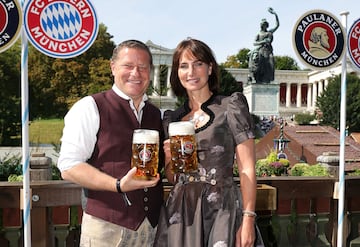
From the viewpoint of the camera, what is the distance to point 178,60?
2.37 meters

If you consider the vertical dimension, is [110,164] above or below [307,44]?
below

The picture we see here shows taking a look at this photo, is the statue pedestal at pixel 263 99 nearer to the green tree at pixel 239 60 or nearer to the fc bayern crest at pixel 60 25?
the fc bayern crest at pixel 60 25

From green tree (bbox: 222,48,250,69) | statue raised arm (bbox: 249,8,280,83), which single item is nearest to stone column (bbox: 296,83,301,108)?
green tree (bbox: 222,48,250,69)

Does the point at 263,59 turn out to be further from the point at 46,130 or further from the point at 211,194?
the point at 211,194

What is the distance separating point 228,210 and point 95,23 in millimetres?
1650

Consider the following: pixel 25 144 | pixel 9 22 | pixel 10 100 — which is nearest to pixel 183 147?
pixel 25 144

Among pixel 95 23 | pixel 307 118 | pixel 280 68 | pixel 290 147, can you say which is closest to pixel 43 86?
pixel 290 147

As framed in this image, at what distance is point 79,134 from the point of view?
2.13m

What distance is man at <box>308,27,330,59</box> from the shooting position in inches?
142

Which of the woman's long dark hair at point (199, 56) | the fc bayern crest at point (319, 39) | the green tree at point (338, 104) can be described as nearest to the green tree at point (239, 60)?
the green tree at point (338, 104)

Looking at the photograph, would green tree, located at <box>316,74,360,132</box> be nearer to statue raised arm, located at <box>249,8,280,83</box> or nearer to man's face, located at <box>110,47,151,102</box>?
statue raised arm, located at <box>249,8,280,83</box>

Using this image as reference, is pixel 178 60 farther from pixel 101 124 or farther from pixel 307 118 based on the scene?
pixel 307 118

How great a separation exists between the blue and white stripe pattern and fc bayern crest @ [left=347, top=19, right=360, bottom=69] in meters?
2.24

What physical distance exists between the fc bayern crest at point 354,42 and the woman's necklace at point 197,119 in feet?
6.62
